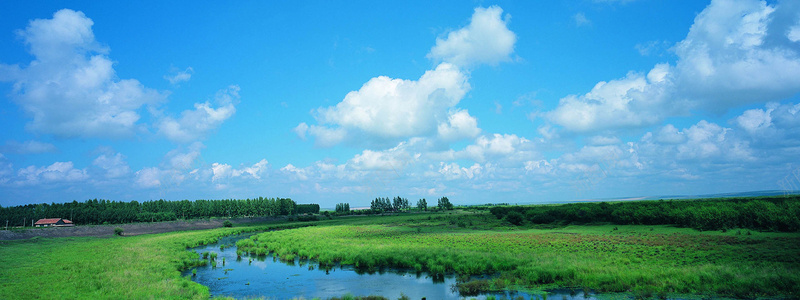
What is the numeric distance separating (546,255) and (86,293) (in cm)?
3107

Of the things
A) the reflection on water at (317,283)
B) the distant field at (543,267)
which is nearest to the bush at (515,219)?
the distant field at (543,267)

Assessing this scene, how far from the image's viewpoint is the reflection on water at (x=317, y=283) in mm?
25234

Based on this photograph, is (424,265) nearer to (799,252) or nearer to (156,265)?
(156,265)

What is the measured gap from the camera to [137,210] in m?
148

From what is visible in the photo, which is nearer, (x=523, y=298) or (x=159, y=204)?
(x=523, y=298)

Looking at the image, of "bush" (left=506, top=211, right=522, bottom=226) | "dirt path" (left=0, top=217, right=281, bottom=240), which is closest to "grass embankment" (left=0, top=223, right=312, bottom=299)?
"dirt path" (left=0, top=217, right=281, bottom=240)

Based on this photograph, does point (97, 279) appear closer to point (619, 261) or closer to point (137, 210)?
point (619, 261)

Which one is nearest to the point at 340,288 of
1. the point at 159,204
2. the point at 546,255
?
the point at 546,255

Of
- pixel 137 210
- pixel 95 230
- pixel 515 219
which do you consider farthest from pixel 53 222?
pixel 515 219

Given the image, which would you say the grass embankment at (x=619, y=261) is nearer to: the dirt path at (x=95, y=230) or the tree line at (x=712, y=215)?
the tree line at (x=712, y=215)

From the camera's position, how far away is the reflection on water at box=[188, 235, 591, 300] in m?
25.2

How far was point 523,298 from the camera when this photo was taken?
71.9 feet

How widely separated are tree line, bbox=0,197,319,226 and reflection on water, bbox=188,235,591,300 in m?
122

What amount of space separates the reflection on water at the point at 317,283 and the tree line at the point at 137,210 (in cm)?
12195
